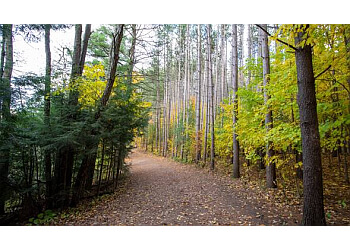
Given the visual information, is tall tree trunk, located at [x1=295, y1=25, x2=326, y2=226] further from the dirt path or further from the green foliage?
the green foliage

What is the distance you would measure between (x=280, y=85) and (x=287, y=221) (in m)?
2.98

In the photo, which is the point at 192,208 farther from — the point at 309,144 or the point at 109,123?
the point at 109,123

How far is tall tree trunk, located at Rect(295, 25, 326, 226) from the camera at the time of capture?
2.61 metres

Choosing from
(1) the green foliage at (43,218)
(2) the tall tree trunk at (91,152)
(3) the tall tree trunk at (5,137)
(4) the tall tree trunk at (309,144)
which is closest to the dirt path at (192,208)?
(1) the green foliage at (43,218)

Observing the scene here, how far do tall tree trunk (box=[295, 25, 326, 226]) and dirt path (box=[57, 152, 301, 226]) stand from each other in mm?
726

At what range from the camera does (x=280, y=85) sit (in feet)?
13.8

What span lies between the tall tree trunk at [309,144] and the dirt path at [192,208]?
73cm

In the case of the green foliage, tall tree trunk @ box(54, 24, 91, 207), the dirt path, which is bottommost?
the green foliage

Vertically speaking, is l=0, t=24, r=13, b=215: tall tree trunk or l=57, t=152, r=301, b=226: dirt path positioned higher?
l=0, t=24, r=13, b=215: tall tree trunk

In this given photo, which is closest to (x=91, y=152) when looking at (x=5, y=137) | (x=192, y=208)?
(x=5, y=137)

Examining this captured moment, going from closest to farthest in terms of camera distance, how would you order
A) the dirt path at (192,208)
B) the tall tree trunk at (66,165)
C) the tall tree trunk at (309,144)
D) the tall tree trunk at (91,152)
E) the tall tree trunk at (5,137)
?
1. the tall tree trunk at (309,144)
2. the dirt path at (192,208)
3. the tall tree trunk at (5,137)
4. the tall tree trunk at (66,165)
5. the tall tree trunk at (91,152)

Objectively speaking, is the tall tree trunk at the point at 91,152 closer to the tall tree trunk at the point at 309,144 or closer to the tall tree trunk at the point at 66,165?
the tall tree trunk at the point at 66,165

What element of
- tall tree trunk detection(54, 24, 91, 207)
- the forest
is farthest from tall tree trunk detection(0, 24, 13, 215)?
tall tree trunk detection(54, 24, 91, 207)

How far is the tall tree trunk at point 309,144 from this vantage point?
2613 millimetres
